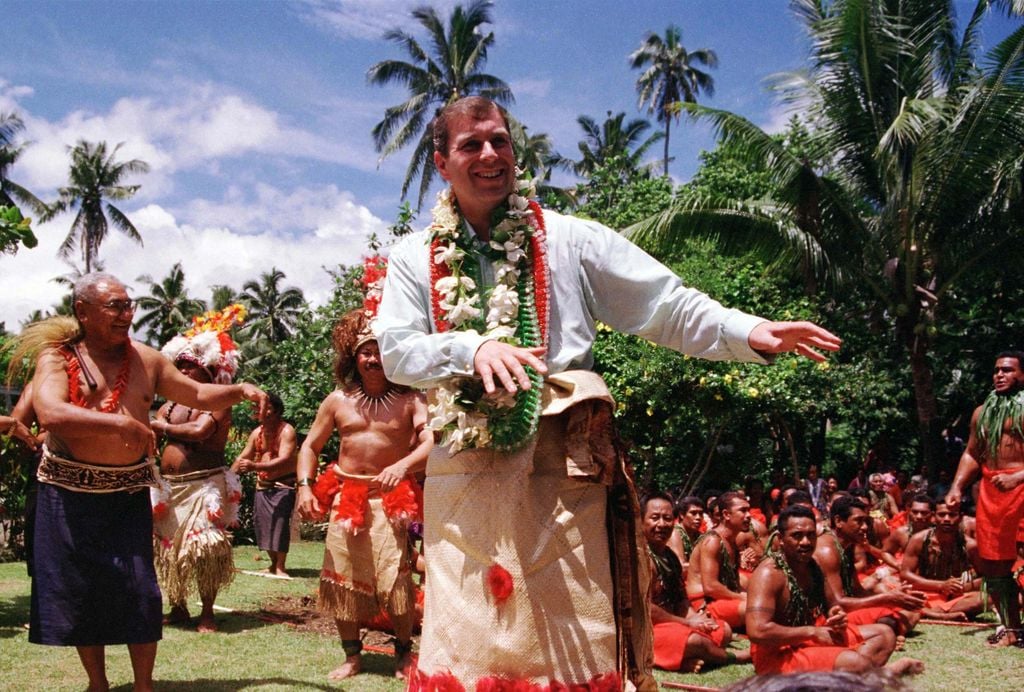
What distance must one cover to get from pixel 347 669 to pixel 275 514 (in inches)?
209

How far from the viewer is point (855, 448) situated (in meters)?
23.3

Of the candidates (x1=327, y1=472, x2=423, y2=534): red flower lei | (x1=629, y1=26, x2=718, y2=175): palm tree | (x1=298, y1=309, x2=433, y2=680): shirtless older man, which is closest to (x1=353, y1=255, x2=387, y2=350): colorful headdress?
(x1=298, y1=309, x2=433, y2=680): shirtless older man

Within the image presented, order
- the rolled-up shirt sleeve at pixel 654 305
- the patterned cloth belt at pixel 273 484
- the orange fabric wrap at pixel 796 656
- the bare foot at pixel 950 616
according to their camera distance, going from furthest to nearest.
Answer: the patterned cloth belt at pixel 273 484 → the bare foot at pixel 950 616 → the orange fabric wrap at pixel 796 656 → the rolled-up shirt sleeve at pixel 654 305

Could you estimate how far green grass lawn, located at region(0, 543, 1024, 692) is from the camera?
5.65m

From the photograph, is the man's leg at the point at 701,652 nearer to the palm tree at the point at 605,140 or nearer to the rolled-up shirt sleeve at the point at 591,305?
the rolled-up shirt sleeve at the point at 591,305

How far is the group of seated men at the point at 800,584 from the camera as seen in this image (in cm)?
576

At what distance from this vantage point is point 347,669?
586 centimetres

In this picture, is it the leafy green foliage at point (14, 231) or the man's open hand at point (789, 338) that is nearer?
the man's open hand at point (789, 338)

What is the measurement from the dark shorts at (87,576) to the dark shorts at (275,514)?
6.13 meters

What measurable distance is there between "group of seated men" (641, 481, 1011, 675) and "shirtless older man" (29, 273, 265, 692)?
2.66 metres

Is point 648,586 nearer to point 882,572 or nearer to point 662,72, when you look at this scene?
point 882,572

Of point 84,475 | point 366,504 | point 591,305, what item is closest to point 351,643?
point 366,504

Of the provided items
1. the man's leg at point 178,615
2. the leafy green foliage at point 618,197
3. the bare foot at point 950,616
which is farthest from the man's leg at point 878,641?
the leafy green foliage at point 618,197

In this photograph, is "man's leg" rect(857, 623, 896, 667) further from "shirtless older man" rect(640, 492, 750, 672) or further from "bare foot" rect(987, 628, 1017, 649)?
"bare foot" rect(987, 628, 1017, 649)
